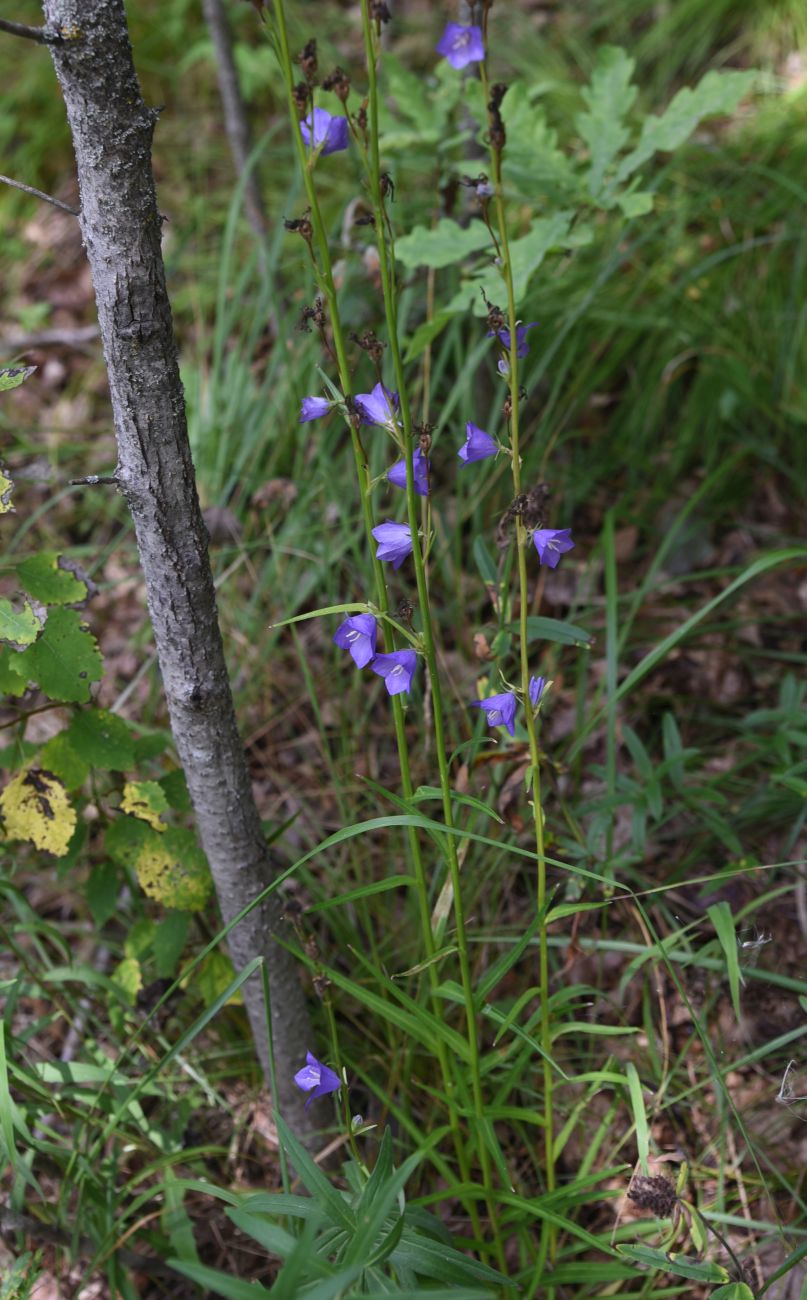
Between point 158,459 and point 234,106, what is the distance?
2136 millimetres

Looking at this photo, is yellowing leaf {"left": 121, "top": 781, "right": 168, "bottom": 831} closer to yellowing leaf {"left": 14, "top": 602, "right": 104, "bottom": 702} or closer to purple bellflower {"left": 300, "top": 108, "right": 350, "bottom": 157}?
yellowing leaf {"left": 14, "top": 602, "right": 104, "bottom": 702}

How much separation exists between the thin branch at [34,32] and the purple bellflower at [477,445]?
1.92 ft

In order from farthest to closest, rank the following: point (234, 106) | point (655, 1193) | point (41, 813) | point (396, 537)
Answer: point (234, 106)
point (41, 813)
point (655, 1193)
point (396, 537)

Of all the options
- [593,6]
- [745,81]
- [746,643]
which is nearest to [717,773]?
[746,643]

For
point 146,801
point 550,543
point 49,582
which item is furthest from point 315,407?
point 146,801

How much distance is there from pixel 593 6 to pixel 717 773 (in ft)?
11.7

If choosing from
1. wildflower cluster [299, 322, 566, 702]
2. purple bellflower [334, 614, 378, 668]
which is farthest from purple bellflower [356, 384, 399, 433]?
purple bellflower [334, 614, 378, 668]

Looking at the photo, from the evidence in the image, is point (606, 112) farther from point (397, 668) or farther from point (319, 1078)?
point (319, 1078)

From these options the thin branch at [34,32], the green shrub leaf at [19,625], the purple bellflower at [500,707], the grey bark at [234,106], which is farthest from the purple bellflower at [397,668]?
the grey bark at [234,106]

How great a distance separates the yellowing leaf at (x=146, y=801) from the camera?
161 cm

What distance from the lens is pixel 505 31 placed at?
421 centimetres

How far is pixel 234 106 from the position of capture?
2.96 metres

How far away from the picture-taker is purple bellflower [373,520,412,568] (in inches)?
47.1

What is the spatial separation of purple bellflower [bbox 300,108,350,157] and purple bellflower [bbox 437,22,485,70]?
130 millimetres
